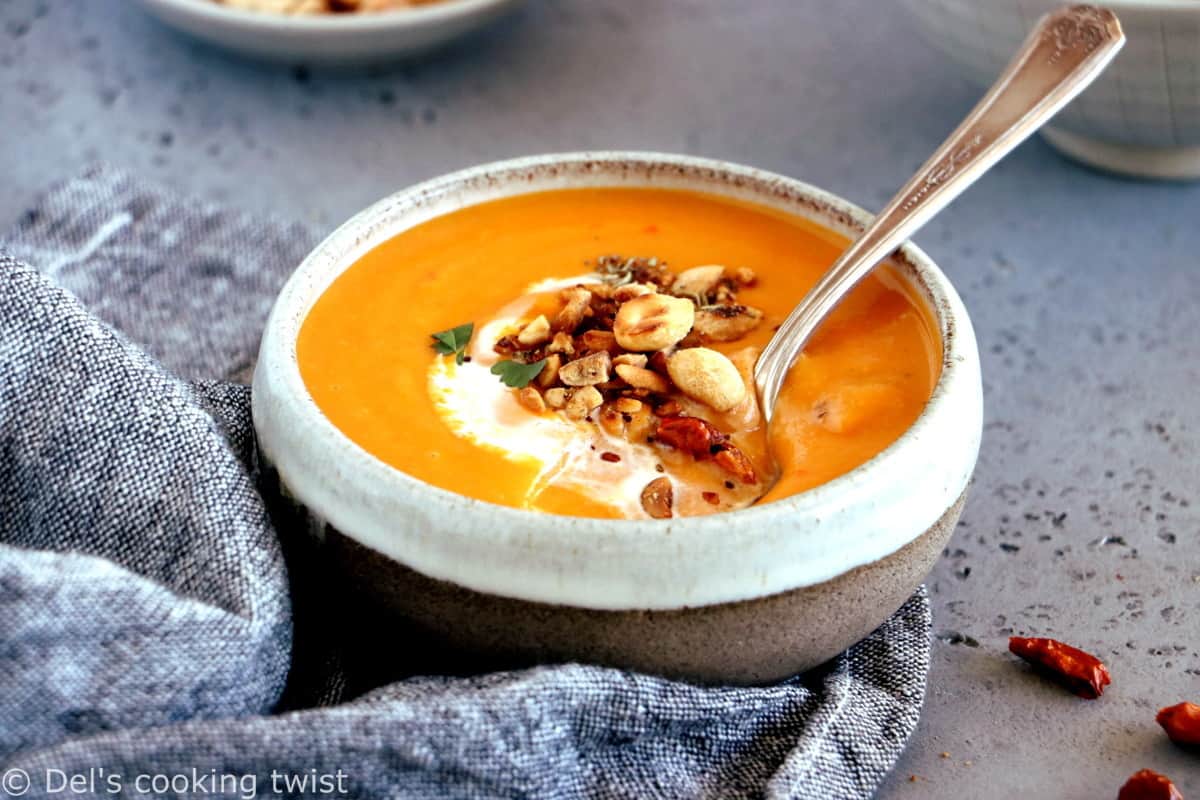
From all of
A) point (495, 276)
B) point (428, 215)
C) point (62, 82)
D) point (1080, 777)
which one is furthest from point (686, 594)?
point (62, 82)

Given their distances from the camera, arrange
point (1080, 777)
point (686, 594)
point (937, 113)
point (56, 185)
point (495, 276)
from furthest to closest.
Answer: point (937, 113), point (56, 185), point (495, 276), point (1080, 777), point (686, 594)

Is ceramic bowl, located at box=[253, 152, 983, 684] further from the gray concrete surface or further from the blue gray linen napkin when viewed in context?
the gray concrete surface

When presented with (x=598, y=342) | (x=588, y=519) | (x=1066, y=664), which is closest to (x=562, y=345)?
(x=598, y=342)

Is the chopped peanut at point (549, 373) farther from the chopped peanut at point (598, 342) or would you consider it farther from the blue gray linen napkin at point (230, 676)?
the blue gray linen napkin at point (230, 676)

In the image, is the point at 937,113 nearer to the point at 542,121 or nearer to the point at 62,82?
the point at 542,121

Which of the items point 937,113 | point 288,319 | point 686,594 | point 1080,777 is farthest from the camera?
point 937,113

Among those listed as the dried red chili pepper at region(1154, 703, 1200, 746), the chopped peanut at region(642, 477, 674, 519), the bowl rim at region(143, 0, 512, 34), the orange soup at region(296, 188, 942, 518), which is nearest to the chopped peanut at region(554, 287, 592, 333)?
the orange soup at region(296, 188, 942, 518)

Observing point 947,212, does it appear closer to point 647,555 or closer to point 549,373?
point 549,373

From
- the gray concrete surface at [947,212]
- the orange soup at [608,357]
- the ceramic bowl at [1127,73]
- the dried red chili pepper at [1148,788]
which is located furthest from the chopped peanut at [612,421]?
the ceramic bowl at [1127,73]
